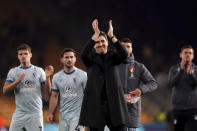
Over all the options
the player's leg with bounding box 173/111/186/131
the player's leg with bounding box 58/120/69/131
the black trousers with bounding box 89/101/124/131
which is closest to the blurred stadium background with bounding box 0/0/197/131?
the player's leg with bounding box 173/111/186/131

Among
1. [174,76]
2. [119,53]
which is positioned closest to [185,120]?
[174,76]

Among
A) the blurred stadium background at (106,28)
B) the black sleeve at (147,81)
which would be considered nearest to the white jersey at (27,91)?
the black sleeve at (147,81)

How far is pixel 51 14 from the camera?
18469 mm

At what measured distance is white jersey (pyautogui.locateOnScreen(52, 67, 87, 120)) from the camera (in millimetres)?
7371

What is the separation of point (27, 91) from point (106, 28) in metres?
11.2

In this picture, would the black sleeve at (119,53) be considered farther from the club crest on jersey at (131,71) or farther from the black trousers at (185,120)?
the black trousers at (185,120)

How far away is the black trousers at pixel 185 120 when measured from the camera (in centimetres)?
855

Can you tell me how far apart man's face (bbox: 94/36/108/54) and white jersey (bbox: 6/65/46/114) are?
2.02 meters

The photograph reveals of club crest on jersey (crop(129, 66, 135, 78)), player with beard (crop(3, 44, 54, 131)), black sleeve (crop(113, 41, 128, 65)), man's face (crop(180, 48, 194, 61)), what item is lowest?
player with beard (crop(3, 44, 54, 131))

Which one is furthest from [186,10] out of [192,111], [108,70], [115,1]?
[108,70]

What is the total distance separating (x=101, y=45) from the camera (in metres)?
5.74

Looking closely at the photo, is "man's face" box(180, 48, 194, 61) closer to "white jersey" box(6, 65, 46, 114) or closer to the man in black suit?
"white jersey" box(6, 65, 46, 114)

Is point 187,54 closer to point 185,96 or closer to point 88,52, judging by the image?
point 185,96

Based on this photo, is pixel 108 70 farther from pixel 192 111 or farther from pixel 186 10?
pixel 186 10
